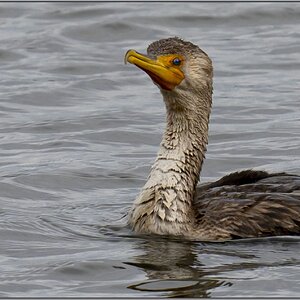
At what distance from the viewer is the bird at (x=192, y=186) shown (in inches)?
513

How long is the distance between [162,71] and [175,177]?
1007 mm

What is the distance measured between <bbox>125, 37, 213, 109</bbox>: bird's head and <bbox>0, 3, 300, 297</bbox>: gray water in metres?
1.37

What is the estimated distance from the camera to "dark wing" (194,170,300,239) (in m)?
13.0

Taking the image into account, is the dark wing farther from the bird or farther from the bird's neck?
the bird's neck

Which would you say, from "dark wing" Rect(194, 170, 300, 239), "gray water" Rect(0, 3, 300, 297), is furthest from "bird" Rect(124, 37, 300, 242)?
"gray water" Rect(0, 3, 300, 297)

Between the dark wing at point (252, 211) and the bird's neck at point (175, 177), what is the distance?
190mm

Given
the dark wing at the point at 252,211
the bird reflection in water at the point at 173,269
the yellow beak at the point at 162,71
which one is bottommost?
the bird reflection in water at the point at 173,269

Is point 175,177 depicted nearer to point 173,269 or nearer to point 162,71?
point 162,71

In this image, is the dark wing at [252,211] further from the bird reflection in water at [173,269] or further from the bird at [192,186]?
the bird reflection in water at [173,269]

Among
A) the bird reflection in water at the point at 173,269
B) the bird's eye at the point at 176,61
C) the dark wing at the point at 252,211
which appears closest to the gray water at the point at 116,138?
the bird reflection in water at the point at 173,269

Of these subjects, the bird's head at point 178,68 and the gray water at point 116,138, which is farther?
the bird's head at point 178,68

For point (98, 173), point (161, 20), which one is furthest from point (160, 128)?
point (161, 20)

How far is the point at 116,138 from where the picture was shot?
17750mm

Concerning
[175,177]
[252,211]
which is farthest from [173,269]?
[175,177]
